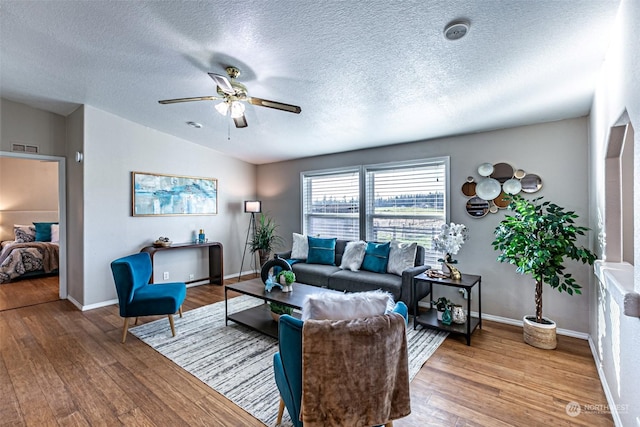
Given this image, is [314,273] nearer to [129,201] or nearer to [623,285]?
[129,201]

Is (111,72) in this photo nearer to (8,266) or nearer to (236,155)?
(236,155)

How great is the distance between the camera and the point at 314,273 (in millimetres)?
4238

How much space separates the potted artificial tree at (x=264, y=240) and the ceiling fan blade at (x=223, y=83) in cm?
337

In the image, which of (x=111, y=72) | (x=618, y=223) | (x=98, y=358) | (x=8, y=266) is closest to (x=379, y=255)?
(x=618, y=223)

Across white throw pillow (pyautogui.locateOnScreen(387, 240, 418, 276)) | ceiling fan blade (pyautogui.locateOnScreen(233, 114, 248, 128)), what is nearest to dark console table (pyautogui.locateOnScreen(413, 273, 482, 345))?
white throw pillow (pyautogui.locateOnScreen(387, 240, 418, 276))

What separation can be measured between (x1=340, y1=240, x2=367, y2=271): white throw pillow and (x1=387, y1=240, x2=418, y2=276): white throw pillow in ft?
1.46

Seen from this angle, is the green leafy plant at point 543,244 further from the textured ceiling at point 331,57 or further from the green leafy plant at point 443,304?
the textured ceiling at point 331,57

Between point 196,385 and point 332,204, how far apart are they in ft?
11.6

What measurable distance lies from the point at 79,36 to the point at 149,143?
2318mm

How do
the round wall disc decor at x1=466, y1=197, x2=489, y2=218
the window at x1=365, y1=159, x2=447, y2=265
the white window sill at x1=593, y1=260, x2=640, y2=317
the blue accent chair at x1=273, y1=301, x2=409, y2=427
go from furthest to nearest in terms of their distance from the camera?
1. the window at x1=365, y1=159, x2=447, y2=265
2. the round wall disc decor at x1=466, y1=197, x2=489, y2=218
3. the blue accent chair at x1=273, y1=301, x2=409, y2=427
4. the white window sill at x1=593, y1=260, x2=640, y2=317

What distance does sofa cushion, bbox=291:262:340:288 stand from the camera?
4129 millimetres

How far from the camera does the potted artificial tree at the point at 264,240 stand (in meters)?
5.53

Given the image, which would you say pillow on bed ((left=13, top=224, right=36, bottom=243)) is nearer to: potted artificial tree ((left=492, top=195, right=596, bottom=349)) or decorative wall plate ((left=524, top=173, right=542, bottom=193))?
potted artificial tree ((left=492, top=195, right=596, bottom=349))

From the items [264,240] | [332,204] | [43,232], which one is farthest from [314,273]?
[43,232]
